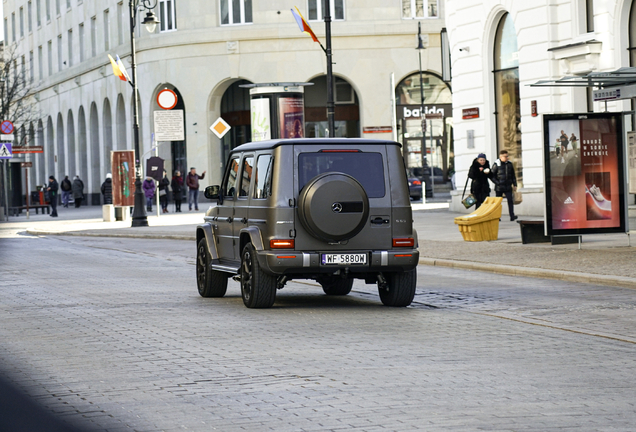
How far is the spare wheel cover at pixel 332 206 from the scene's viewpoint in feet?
34.2

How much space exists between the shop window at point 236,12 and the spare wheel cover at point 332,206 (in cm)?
4418

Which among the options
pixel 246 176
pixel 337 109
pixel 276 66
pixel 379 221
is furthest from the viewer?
pixel 337 109

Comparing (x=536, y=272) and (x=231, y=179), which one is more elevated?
(x=231, y=179)

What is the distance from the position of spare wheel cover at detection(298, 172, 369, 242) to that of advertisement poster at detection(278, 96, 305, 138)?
21347mm

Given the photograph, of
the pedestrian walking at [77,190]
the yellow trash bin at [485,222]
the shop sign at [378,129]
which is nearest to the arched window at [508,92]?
the yellow trash bin at [485,222]

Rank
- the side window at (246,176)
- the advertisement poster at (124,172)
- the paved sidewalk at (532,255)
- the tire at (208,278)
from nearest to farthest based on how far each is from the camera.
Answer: the side window at (246,176)
the tire at (208,278)
the paved sidewalk at (532,255)
the advertisement poster at (124,172)

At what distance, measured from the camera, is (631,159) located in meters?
18.2

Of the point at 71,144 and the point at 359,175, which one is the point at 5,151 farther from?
the point at 71,144

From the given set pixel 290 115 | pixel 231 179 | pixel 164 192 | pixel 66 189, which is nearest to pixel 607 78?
pixel 231 179

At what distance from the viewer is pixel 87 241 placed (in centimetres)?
2777

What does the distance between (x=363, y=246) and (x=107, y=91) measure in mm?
53311

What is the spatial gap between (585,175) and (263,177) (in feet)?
26.4

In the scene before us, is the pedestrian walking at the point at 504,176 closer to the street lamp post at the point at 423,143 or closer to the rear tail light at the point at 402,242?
the rear tail light at the point at 402,242

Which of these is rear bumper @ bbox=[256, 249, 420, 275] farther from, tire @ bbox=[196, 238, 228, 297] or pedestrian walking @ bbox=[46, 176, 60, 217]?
pedestrian walking @ bbox=[46, 176, 60, 217]
